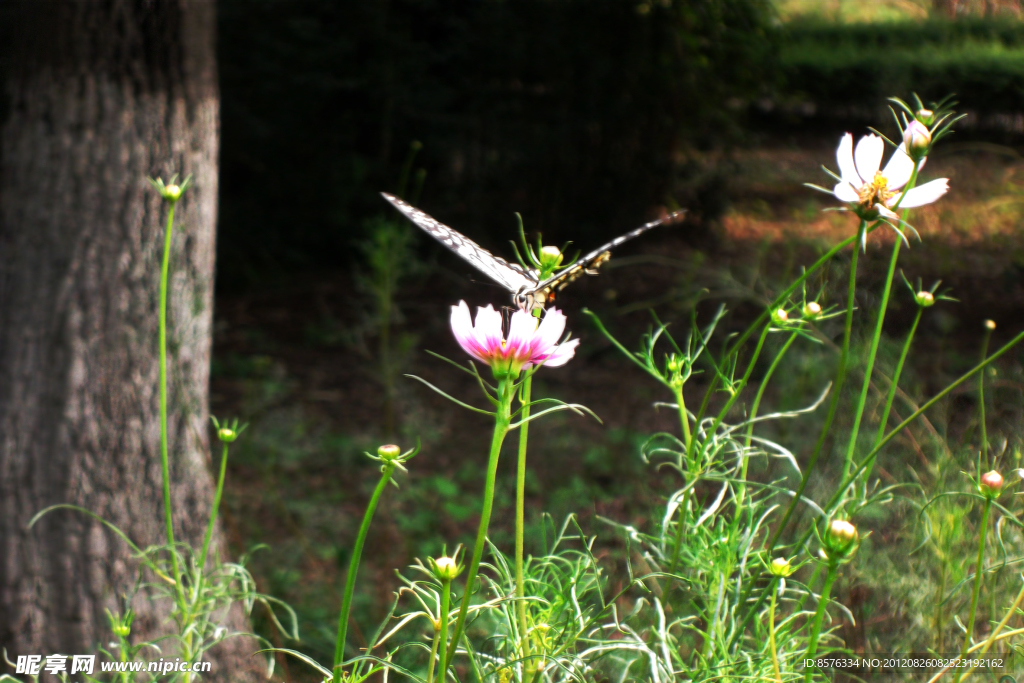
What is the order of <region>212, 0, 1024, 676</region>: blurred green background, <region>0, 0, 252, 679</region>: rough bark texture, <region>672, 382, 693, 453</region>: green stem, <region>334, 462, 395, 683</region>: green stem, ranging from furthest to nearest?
1. <region>212, 0, 1024, 676</region>: blurred green background
2. <region>0, 0, 252, 679</region>: rough bark texture
3. <region>672, 382, 693, 453</region>: green stem
4. <region>334, 462, 395, 683</region>: green stem

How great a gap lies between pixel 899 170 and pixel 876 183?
39 mm

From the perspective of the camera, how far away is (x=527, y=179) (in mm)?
4672

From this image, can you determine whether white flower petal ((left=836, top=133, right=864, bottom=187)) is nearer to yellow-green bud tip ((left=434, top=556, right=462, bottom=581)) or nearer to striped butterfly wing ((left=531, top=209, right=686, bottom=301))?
striped butterfly wing ((left=531, top=209, right=686, bottom=301))

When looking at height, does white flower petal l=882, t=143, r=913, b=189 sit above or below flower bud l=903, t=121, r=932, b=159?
below

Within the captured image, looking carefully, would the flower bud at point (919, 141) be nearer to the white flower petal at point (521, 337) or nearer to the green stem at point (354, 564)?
the white flower petal at point (521, 337)

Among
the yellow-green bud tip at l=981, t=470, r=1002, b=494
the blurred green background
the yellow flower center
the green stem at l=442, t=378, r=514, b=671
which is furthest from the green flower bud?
the blurred green background

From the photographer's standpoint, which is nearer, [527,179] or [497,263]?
[497,263]

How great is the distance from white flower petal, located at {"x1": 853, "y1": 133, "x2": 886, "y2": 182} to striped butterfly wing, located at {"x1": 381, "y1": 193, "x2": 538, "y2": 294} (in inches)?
10.0

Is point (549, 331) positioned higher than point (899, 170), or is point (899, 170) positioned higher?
point (899, 170)

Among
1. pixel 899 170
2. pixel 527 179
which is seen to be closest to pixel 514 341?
pixel 899 170

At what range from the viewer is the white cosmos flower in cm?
53

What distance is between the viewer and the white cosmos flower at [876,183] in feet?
1.74

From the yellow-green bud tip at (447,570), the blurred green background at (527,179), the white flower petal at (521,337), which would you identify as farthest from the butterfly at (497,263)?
the blurred green background at (527,179)

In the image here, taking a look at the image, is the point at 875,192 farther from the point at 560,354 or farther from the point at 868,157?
the point at 560,354
